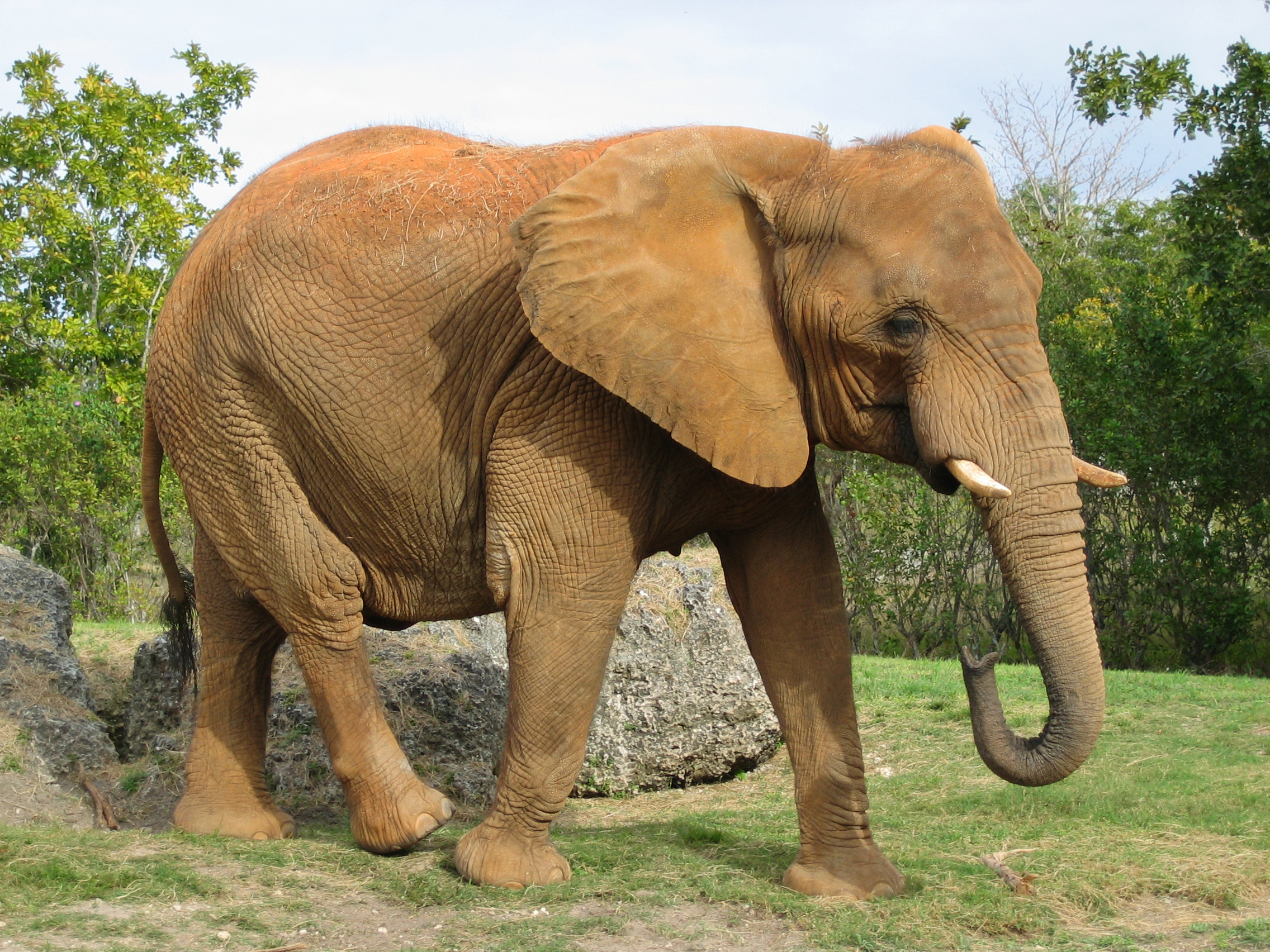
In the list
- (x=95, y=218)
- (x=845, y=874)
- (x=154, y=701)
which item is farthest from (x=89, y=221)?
(x=845, y=874)

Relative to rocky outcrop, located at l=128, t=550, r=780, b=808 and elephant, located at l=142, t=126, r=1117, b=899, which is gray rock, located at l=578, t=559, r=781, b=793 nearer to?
rocky outcrop, located at l=128, t=550, r=780, b=808

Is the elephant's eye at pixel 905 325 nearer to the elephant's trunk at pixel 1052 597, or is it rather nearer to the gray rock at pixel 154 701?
the elephant's trunk at pixel 1052 597

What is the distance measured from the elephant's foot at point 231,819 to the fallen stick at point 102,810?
0.46 metres

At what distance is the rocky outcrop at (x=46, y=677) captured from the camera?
7.50 metres

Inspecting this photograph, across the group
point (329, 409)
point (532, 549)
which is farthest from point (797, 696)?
point (329, 409)

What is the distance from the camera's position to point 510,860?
18.1ft

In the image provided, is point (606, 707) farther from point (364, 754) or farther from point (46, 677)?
point (46, 677)

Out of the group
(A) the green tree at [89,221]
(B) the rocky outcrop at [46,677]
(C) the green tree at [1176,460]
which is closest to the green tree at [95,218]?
(A) the green tree at [89,221]

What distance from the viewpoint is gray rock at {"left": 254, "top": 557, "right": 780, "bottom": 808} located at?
802cm

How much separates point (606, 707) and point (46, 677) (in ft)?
10.7

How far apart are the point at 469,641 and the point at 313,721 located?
137 centimetres

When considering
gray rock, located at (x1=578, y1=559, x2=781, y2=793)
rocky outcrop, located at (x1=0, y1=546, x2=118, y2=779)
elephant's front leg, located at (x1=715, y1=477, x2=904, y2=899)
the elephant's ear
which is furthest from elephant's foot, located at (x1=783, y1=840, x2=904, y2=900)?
rocky outcrop, located at (x1=0, y1=546, x2=118, y2=779)

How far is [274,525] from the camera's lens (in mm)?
6129

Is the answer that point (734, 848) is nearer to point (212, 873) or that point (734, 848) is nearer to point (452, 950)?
point (452, 950)
